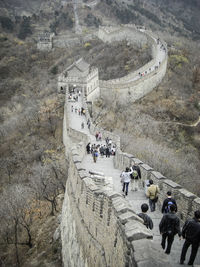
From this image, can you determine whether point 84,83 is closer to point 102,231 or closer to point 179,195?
point 179,195

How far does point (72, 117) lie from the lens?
99.0ft

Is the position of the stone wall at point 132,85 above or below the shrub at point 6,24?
below

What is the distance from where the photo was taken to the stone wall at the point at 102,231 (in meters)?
6.24

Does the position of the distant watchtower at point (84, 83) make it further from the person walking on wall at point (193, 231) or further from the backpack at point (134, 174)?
the person walking on wall at point (193, 231)

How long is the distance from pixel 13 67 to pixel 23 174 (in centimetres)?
4790

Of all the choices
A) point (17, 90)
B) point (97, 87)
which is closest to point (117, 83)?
point (97, 87)

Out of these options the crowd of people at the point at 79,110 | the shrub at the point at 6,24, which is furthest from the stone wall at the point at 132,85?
the shrub at the point at 6,24

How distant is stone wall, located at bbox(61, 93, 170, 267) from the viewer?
624 cm

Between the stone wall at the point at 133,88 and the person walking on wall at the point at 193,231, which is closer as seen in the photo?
the person walking on wall at the point at 193,231

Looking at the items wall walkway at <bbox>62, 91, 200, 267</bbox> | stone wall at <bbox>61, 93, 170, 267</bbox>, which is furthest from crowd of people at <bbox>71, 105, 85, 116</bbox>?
stone wall at <bbox>61, 93, 170, 267</bbox>

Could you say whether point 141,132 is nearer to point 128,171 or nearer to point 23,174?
point 23,174

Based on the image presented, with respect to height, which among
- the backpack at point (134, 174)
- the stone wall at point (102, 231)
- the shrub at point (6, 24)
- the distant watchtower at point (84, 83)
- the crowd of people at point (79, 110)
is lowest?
the stone wall at point (102, 231)

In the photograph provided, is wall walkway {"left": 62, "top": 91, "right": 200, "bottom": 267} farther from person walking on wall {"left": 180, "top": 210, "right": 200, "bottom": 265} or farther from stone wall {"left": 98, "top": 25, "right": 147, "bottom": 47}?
stone wall {"left": 98, "top": 25, "right": 147, "bottom": 47}

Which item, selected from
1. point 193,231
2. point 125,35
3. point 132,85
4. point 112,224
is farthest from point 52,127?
point 125,35
